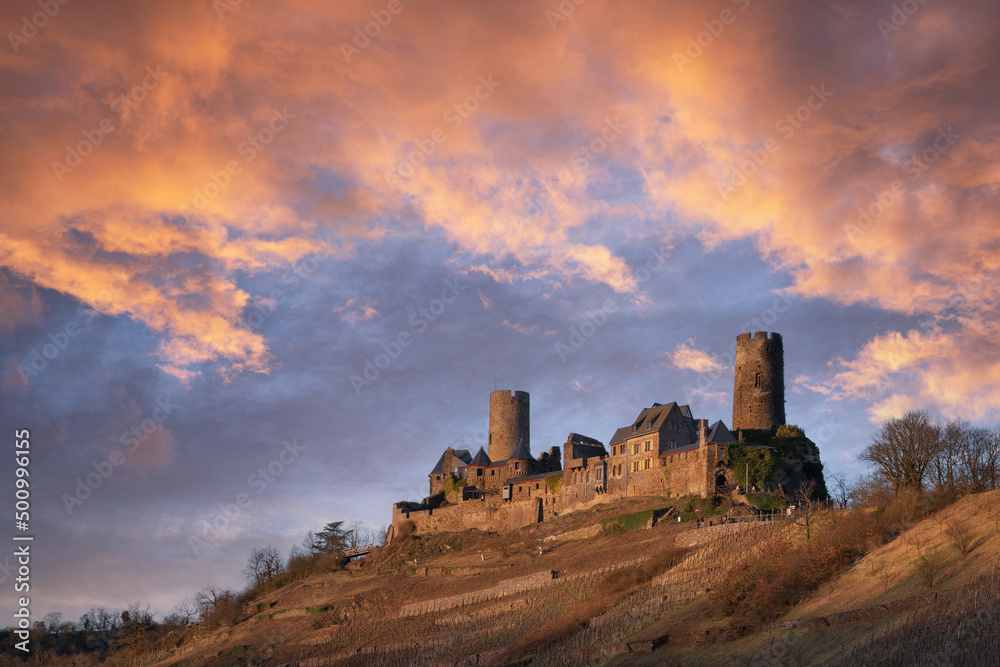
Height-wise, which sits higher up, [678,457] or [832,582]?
[678,457]

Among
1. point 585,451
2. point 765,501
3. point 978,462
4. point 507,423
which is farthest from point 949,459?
point 507,423

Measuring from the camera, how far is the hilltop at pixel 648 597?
1383 inches

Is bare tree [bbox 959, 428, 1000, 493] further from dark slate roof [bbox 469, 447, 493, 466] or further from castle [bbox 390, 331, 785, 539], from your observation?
dark slate roof [bbox 469, 447, 493, 466]

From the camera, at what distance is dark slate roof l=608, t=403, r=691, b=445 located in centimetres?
8481

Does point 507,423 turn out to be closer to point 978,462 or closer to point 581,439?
point 581,439

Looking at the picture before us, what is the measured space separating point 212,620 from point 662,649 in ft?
209

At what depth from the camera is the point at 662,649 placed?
142 ft

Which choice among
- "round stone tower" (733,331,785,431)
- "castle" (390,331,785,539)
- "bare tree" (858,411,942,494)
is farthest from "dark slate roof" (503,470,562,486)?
"bare tree" (858,411,942,494)

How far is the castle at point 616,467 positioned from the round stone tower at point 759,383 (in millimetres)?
94

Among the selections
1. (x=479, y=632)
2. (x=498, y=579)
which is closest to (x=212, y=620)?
(x=498, y=579)

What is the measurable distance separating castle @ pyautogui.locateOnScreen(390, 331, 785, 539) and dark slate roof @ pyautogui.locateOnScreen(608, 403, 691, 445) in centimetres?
13

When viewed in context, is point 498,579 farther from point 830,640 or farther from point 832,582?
point 830,640

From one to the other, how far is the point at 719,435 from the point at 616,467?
13.5 meters

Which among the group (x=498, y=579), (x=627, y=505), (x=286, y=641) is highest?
(x=627, y=505)
